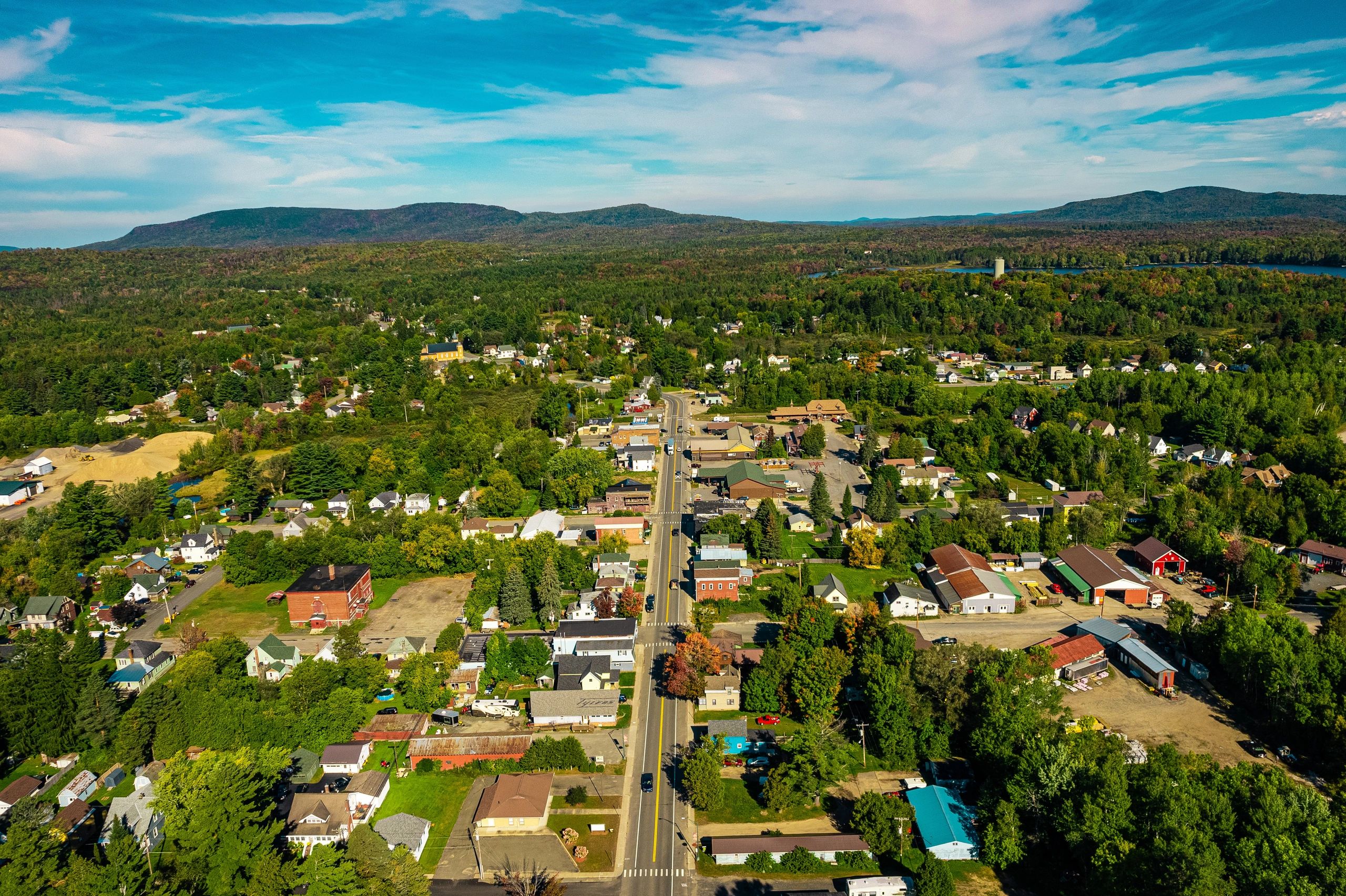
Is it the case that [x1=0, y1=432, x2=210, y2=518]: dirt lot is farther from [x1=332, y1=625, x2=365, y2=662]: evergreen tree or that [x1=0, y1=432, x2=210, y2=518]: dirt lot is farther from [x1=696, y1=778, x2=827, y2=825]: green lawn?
[x1=696, y1=778, x2=827, y2=825]: green lawn

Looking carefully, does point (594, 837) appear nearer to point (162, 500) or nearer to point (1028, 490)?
point (1028, 490)

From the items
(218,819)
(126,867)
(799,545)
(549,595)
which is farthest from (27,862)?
(799,545)

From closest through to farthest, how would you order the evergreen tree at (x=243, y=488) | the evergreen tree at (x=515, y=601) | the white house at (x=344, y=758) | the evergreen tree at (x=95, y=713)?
the white house at (x=344, y=758), the evergreen tree at (x=95, y=713), the evergreen tree at (x=515, y=601), the evergreen tree at (x=243, y=488)

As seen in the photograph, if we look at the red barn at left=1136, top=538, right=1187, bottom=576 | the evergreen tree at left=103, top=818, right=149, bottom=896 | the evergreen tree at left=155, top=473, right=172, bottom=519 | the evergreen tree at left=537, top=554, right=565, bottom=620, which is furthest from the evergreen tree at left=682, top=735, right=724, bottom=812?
the evergreen tree at left=155, top=473, right=172, bottom=519

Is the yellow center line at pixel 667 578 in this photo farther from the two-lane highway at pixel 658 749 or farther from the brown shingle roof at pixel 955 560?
the brown shingle roof at pixel 955 560

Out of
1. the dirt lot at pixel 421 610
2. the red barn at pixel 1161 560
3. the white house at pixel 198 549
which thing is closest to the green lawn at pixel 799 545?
the red barn at pixel 1161 560

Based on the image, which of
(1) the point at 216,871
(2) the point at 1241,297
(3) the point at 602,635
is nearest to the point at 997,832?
(3) the point at 602,635
